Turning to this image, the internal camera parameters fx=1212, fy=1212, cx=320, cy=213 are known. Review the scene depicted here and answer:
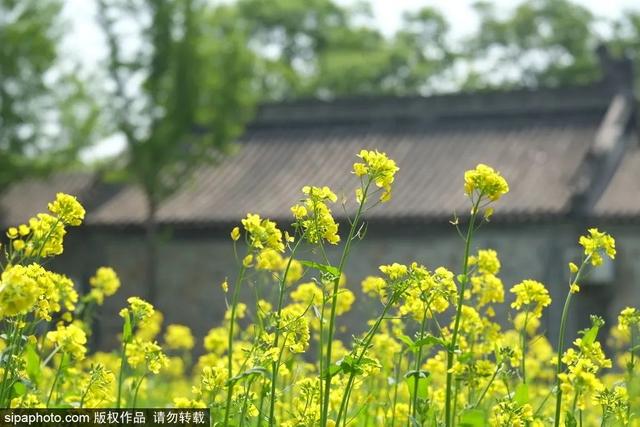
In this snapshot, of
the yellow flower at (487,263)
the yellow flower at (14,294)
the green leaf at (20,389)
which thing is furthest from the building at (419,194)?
the yellow flower at (14,294)

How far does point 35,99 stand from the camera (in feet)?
66.8

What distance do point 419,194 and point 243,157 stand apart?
3908 millimetres

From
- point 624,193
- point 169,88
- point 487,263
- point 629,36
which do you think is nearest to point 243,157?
point 169,88

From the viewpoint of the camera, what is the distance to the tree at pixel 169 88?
17.7 metres

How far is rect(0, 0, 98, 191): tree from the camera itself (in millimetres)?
19766

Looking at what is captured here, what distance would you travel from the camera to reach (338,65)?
35125 mm

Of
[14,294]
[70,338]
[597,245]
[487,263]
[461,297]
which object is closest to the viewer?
[14,294]

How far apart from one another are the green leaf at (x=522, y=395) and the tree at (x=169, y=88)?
1441 cm

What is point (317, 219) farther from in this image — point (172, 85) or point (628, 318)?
point (172, 85)

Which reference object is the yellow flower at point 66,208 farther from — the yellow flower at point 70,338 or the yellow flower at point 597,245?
the yellow flower at point 597,245

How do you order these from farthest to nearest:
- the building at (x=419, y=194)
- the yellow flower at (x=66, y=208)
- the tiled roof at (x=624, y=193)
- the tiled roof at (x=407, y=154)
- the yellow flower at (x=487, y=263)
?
the tiled roof at (x=407, y=154)
the building at (x=419, y=194)
the tiled roof at (x=624, y=193)
the yellow flower at (x=487, y=263)
the yellow flower at (x=66, y=208)

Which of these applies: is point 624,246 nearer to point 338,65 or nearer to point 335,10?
point 338,65

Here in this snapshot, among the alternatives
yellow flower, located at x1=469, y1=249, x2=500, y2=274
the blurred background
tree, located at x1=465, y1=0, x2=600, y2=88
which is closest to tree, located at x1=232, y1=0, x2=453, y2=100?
tree, located at x1=465, y1=0, x2=600, y2=88

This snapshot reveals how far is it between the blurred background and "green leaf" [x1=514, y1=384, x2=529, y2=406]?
1062 cm
